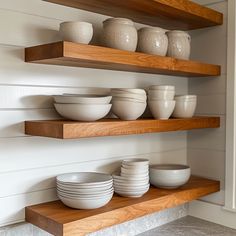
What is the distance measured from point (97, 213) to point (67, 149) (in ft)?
0.99

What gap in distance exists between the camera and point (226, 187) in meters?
1.77

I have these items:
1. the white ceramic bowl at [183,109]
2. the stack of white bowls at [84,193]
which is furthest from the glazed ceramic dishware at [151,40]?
the stack of white bowls at [84,193]

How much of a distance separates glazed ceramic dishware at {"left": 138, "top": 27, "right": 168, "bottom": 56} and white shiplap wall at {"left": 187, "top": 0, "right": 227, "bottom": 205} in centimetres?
43

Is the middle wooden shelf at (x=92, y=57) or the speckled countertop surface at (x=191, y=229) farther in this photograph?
the speckled countertop surface at (x=191, y=229)

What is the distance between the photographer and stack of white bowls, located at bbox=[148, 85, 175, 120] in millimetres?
1526

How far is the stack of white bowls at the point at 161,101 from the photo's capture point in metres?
1.53

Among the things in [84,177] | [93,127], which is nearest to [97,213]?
[84,177]

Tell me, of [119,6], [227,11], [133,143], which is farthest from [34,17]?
[227,11]

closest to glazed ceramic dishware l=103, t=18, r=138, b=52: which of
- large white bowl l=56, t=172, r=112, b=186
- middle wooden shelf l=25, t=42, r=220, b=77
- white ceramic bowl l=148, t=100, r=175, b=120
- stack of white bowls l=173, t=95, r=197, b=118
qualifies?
middle wooden shelf l=25, t=42, r=220, b=77

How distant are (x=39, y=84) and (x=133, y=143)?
57cm

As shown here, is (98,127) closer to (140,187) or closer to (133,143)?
(140,187)

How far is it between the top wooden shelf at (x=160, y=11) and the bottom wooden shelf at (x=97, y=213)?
0.78 meters

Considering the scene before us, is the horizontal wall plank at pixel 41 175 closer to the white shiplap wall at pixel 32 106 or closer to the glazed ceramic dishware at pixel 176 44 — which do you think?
the white shiplap wall at pixel 32 106

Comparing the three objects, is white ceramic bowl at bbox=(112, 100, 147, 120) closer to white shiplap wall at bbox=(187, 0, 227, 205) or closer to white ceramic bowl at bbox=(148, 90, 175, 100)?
white ceramic bowl at bbox=(148, 90, 175, 100)
